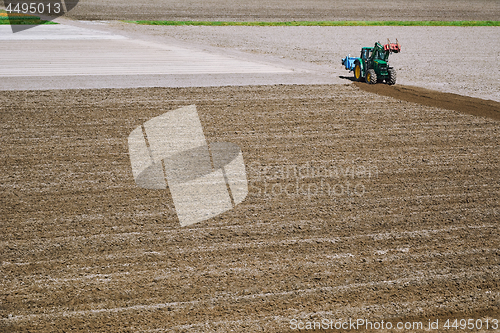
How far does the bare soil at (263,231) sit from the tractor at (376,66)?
10.1 ft

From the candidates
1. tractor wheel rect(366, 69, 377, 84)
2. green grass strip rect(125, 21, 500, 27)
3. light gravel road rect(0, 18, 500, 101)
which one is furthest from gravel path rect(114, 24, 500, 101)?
tractor wheel rect(366, 69, 377, 84)

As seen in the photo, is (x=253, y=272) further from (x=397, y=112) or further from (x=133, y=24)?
(x=133, y=24)

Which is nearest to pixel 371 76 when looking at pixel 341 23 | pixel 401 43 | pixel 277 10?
pixel 401 43

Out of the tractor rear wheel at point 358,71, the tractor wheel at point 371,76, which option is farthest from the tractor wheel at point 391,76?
the tractor rear wheel at point 358,71

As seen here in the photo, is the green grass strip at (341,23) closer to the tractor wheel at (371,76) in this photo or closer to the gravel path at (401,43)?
the gravel path at (401,43)

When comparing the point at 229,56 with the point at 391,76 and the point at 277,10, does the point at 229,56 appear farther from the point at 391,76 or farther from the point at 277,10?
the point at 277,10

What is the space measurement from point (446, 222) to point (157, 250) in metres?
3.38

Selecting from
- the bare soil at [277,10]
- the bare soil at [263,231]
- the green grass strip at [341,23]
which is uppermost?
the bare soil at [277,10]

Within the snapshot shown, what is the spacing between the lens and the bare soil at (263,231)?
418 cm

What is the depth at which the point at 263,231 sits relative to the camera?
17.6ft

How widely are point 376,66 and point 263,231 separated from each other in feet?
26.2

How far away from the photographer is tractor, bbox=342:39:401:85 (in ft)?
38.4

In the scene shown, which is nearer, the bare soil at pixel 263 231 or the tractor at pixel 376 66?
the bare soil at pixel 263 231

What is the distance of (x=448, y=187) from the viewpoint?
6586 mm
